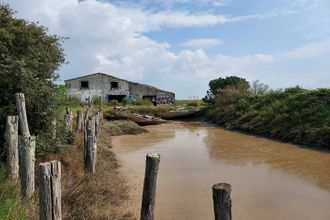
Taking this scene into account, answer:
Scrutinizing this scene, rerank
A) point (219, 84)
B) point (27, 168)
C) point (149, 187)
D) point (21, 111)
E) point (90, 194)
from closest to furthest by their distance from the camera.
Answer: point (149, 187) → point (27, 168) → point (90, 194) → point (21, 111) → point (219, 84)

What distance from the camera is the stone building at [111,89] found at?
45812mm

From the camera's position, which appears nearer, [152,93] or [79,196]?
[79,196]

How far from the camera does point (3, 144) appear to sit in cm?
1078

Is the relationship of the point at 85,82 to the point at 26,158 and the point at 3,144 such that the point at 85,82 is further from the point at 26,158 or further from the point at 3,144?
the point at 26,158

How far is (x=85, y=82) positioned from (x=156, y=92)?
27.0 ft

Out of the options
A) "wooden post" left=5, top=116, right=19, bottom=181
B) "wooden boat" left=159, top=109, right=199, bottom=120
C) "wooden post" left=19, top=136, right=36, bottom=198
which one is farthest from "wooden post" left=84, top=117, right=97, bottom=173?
"wooden boat" left=159, top=109, right=199, bottom=120

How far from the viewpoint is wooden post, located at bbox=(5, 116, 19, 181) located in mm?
8352

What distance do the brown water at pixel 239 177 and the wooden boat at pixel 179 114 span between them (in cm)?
1763

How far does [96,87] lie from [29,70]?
3499 cm

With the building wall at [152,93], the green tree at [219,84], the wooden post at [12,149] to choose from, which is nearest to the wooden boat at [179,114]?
the green tree at [219,84]

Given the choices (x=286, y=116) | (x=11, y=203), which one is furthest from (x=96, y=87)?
(x=11, y=203)

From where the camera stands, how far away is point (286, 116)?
2341cm

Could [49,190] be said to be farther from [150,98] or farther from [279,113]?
[150,98]

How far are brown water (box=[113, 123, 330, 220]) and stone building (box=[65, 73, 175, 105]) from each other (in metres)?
25.6
